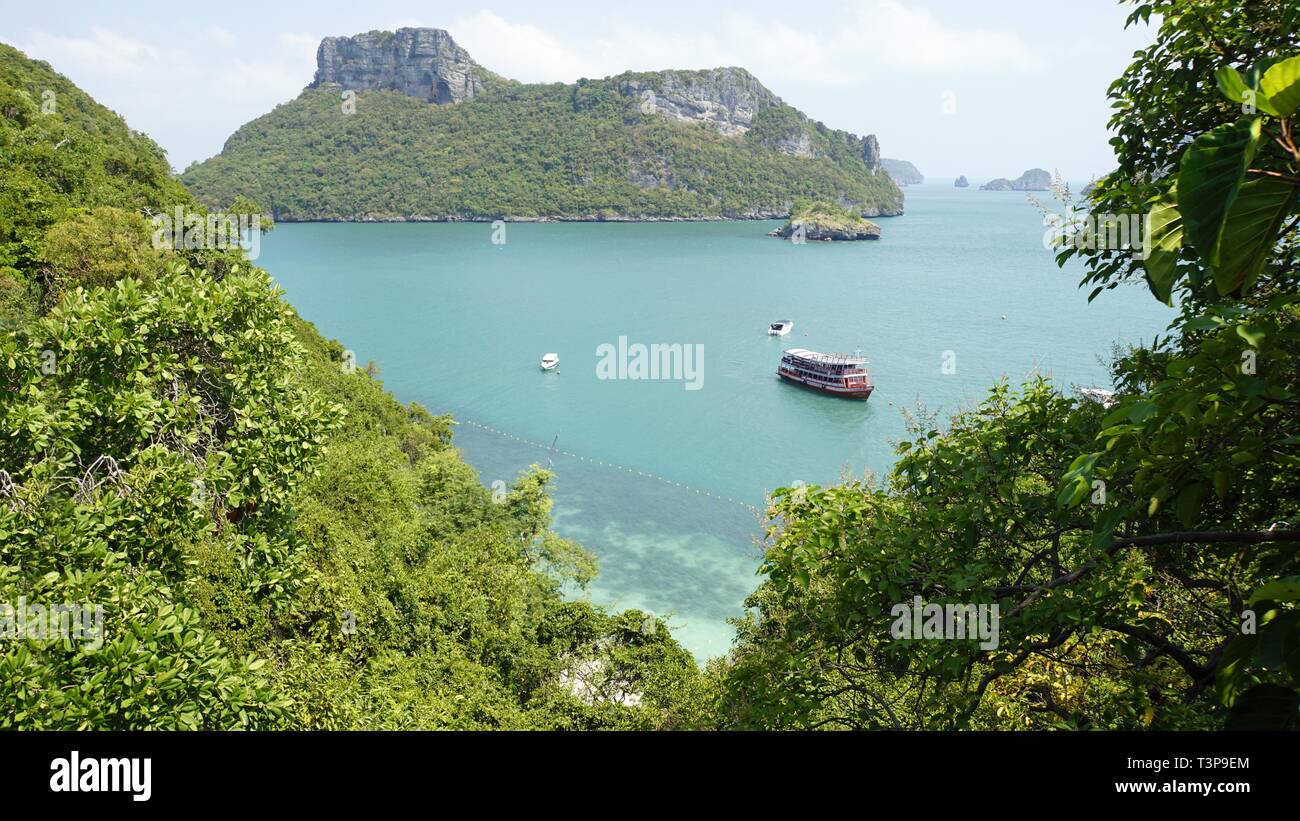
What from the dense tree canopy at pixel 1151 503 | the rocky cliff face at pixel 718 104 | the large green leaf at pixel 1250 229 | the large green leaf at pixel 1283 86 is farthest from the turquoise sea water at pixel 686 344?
the rocky cliff face at pixel 718 104

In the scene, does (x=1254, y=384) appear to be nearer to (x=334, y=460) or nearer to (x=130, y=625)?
(x=130, y=625)

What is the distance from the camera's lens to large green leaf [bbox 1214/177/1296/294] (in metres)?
1.74

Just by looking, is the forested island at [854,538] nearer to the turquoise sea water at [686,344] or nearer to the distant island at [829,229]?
the turquoise sea water at [686,344]

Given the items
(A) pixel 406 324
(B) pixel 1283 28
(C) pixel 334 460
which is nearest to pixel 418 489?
(C) pixel 334 460

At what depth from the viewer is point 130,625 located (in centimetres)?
525

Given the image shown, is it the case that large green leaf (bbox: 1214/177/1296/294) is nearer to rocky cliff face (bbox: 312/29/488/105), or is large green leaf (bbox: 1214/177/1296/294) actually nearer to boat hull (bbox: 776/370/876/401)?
boat hull (bbox: 776/370/876/401)

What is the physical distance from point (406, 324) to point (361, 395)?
34557mm

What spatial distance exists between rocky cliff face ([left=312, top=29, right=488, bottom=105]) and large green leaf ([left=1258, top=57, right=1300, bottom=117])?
188612 millimetres

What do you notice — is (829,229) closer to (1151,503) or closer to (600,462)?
(600,462)

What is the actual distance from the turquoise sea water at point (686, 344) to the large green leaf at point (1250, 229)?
12.8 metres

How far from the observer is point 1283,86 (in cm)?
160

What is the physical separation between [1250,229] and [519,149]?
16264 cm

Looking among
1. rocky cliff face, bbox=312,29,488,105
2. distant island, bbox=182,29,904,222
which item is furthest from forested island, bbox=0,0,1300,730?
rocky cliff face, bbox=312,29,488,105
